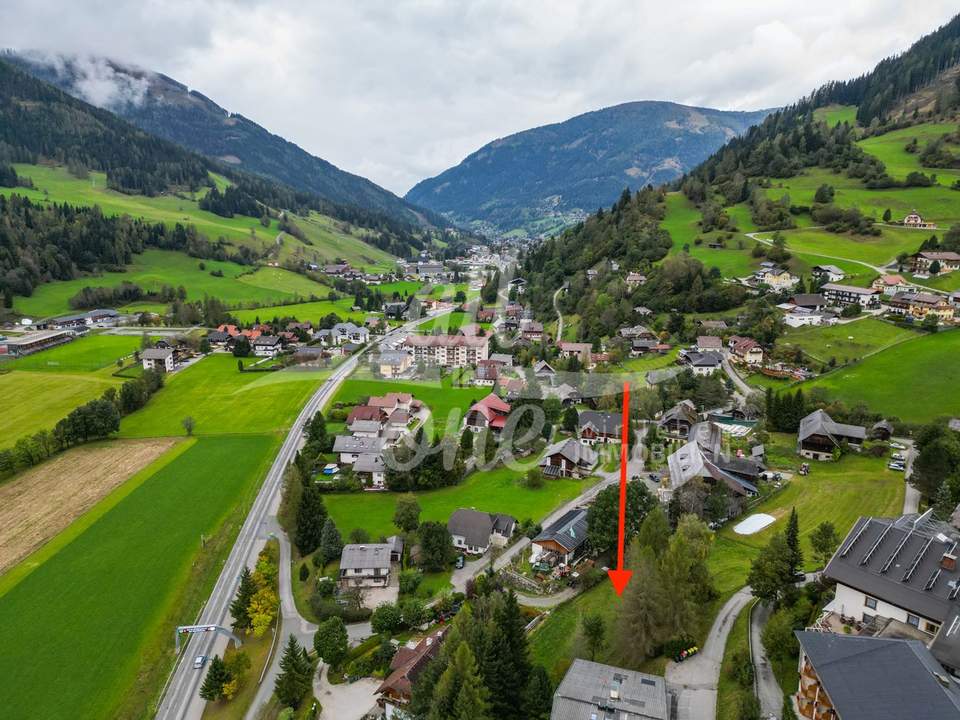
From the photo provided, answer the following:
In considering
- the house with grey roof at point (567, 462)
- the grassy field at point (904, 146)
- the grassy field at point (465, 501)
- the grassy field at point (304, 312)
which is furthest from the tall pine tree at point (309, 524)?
the grassy field at point (904, 146)

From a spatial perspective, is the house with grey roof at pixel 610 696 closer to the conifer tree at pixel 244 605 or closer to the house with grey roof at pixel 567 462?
the conifer tree at pixel 244 605

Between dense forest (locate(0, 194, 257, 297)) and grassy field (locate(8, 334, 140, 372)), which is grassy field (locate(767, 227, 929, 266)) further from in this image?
dense forest (locate(0, 194, 257, 297))

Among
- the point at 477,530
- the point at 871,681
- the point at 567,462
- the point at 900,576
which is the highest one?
the point at 871,681

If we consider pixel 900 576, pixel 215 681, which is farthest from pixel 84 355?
pixel 900 576

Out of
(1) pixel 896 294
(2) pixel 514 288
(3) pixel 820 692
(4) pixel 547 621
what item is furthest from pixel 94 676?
(2) pixel 514 288

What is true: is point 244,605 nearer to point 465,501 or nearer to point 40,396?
point 465,501

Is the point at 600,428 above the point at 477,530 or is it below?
above

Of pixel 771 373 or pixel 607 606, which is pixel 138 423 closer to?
pixel 607 606

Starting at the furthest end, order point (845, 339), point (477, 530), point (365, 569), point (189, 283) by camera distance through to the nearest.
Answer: point (189, 283) < point (845, 339) < point (477, 530) < point (365, 569)
